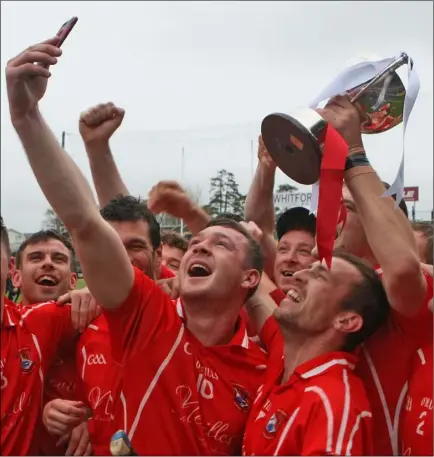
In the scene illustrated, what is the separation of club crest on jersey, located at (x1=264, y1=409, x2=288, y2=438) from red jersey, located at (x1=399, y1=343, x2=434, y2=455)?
406 millimetres

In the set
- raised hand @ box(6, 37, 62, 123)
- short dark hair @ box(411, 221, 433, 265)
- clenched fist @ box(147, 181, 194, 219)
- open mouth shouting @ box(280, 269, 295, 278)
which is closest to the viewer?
raised hand @ box(6, 37, 62, 123)

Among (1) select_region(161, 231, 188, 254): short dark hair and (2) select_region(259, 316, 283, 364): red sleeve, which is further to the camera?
(1) select_region(161, 231, 188, 254): short dark hair

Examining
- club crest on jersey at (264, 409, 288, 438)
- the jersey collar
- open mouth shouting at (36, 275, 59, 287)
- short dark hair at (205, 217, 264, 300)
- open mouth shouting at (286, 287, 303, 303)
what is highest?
short dark hair at (205, 217, 264, 300)

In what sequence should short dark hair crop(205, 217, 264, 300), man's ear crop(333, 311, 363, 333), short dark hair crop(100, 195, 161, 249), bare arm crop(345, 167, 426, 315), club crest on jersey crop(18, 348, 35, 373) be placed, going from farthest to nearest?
short dark hair crop(100, 195, 161, 249), short dark hair crop(205, 217, 264, 300), club crest on jersey crop(18, 348, 35, 373), man's ear crop(333, 311, 363, 333), bare arm crop(345, 167, 426, 315)

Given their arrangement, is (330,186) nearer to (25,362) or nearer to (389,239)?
(389,239)

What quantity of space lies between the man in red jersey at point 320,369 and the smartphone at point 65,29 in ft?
3.74

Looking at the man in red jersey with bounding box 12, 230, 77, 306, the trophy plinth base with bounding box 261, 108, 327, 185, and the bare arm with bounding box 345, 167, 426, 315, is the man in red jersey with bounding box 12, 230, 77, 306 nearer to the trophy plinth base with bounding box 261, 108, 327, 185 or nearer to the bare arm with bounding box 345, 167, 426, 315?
the trophy plinth base with bounding box 261, 108, 327, 185

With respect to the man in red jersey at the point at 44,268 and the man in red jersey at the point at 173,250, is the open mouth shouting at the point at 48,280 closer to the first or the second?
the man in red jersey at the point at 44,268

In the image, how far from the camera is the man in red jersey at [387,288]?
196cm

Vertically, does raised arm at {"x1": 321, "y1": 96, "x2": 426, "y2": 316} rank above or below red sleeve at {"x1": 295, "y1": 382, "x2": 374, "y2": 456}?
above

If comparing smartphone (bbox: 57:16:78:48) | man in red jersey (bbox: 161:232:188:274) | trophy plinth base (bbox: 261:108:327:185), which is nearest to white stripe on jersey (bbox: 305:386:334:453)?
trophy plinth base (bbox: 261:108:327:185)

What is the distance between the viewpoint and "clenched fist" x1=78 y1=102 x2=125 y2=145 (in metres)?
2.72

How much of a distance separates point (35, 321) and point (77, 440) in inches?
18.4

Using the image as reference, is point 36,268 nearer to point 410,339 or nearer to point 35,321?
point 35,321
